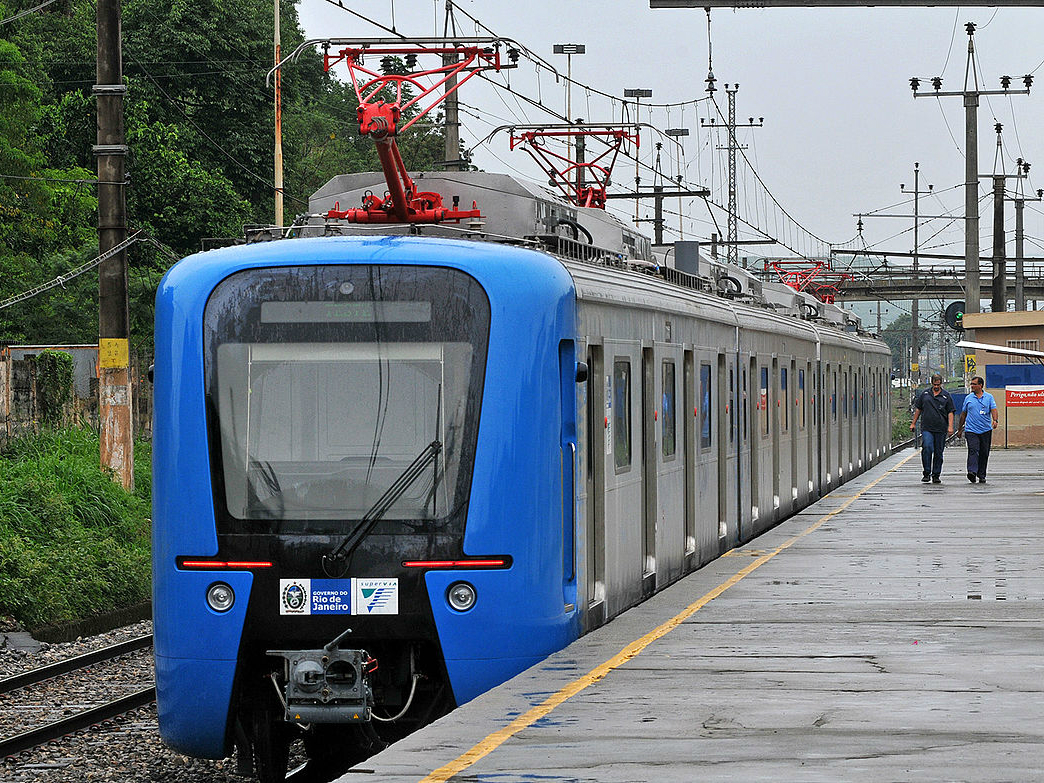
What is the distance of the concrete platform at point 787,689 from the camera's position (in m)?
6.61

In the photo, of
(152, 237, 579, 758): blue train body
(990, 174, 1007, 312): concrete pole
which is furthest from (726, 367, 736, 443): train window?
(990, 174, 1007, 312): concrete pole

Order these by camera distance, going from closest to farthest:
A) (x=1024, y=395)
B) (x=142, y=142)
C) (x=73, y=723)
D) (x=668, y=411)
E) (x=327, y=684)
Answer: (x=327, y=684) < (x=73, y=723) < (x=668, y=411) < (x=142, y=142) < (x=1024, y=395)

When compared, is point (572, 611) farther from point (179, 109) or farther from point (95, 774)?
point (179, 109)

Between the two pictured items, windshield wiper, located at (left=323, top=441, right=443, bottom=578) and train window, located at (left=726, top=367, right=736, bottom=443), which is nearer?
windshield wiper, located at (left=323, top=441, right=443, bottom=578)

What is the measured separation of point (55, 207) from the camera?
138 ft

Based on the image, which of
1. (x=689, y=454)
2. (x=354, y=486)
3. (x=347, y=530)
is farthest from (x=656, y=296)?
(x=347, y=530)

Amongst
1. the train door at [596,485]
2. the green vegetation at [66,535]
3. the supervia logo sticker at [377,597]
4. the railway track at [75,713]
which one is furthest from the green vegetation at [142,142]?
the supervia logo sticker at [377,597]

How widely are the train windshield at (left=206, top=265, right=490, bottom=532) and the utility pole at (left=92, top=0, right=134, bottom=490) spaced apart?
10.7m

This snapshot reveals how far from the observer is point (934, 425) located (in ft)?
88.1

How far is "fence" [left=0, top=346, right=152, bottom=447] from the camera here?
22453 mm

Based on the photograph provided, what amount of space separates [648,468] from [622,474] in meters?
0.98

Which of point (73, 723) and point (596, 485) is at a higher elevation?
point (596, 485)

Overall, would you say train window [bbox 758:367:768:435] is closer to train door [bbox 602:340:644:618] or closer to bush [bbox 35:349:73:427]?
train door [bbox 602:340:644:618]

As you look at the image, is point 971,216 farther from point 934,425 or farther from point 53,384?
point 53,384
